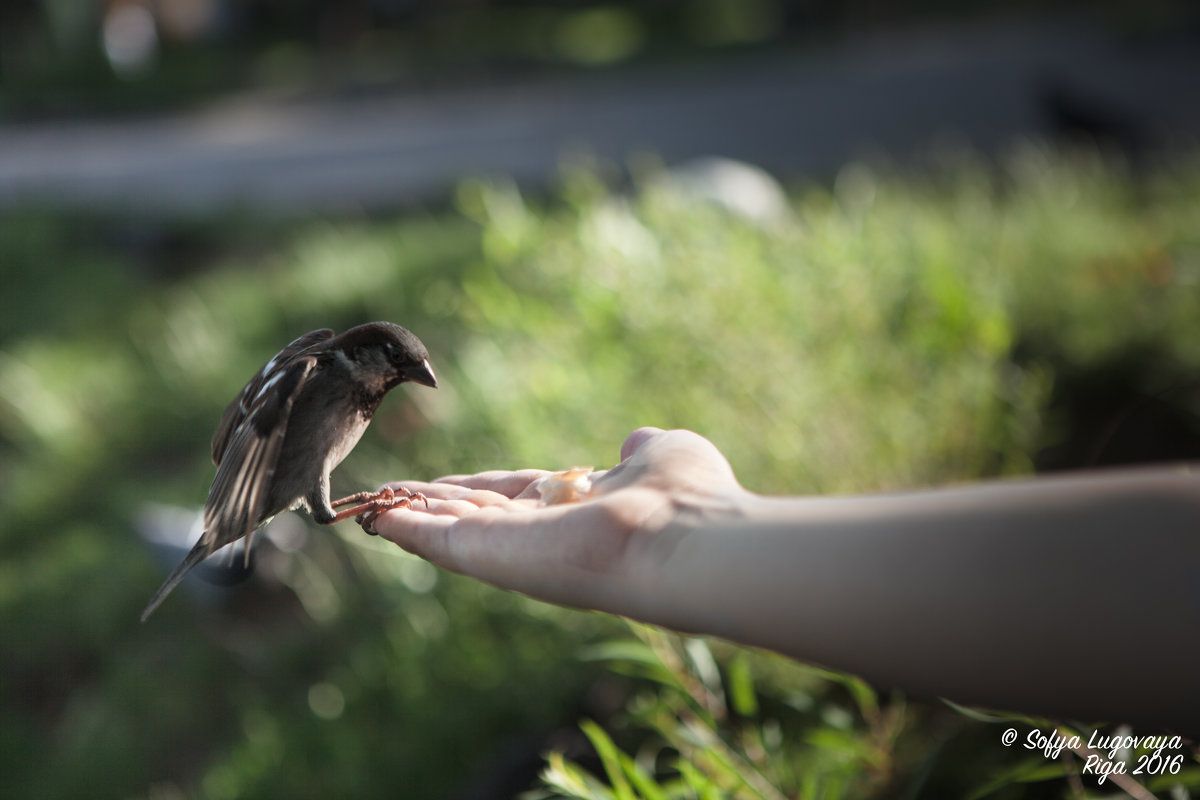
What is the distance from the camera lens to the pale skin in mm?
915

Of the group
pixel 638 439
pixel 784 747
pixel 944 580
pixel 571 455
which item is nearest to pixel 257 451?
pixel 638 439

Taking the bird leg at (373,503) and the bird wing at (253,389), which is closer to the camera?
the bird wing at (253,389)

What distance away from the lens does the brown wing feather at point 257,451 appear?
1250 millimetres

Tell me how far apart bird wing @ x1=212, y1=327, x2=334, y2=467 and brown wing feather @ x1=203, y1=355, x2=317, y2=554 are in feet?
0.04

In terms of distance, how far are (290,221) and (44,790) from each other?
4337 millimetres

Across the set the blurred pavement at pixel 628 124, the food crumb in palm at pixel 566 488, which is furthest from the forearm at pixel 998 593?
the blurred pavement at pixel 628 124

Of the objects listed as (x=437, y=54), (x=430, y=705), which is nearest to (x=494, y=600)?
(x=430, y=705)

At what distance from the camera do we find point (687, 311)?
8.74 feet

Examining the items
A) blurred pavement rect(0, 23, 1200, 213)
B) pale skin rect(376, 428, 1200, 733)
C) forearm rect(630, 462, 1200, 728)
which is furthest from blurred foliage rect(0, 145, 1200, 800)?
blurred pavement rect(0, 23, 1200, 213)

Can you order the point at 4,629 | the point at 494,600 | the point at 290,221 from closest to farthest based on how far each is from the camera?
1. the point at 494,600
2. the point at 4,629
3. the point at 290,221

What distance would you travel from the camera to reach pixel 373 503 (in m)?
1.56

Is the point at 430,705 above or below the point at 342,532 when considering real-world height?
below

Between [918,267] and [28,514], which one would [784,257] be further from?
[28,514]

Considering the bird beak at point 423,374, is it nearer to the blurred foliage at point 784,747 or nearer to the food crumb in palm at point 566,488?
the food crumb in palm at point 566,488
